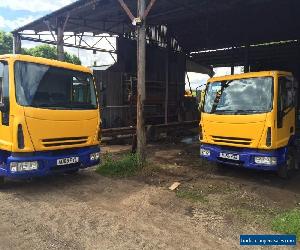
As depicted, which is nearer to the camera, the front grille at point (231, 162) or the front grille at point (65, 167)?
the front grille at point (65, 167)

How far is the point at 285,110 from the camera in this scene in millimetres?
7680

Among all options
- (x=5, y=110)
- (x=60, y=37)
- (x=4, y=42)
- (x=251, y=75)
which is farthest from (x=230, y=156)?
(x=4, y=42)

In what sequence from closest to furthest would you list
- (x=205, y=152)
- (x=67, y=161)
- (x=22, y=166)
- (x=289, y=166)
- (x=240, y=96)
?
(x=22, y=166) < (x=67, y=161) < (x=240, y=96) < (x=289, y=166) < (x=205, y=152)

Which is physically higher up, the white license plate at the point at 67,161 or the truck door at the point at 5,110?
the truck door at the point at 5,110

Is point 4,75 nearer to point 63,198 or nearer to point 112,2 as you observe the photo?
point 63,198

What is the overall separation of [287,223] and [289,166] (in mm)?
3279

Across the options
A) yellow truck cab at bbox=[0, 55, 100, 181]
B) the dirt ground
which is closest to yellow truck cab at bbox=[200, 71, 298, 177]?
the dirt ground

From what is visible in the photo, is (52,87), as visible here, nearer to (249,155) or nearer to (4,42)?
(249,155)

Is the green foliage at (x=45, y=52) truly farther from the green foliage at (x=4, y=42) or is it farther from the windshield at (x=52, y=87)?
the windshield at (x=52, y=87)

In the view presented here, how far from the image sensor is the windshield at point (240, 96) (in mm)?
7507

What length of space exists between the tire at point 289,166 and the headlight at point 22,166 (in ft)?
17.1

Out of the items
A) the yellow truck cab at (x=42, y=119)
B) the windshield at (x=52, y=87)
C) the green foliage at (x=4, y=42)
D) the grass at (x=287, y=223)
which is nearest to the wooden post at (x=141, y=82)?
the windshield at (x=52, y=87)

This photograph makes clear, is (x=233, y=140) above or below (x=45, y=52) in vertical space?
below

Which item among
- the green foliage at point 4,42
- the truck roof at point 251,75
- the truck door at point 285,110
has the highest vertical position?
the green foliage at point 4,42
